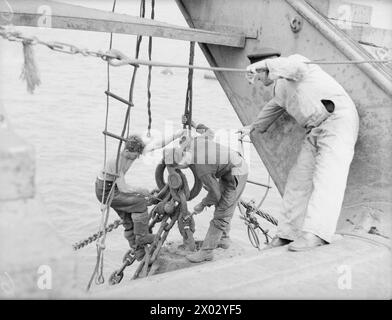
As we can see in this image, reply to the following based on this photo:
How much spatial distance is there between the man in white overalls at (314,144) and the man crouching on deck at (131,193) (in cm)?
153

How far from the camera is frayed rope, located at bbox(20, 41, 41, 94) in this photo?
11.5 ft

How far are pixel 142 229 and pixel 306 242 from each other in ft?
8.92

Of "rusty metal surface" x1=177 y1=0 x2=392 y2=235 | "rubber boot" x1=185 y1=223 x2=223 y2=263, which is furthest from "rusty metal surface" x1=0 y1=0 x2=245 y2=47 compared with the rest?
"rubber boot" x1=185 y1=223 x2=223 y2=263

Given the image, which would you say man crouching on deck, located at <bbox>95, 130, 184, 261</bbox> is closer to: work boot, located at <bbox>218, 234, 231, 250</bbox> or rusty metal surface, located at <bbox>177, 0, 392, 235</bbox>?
work boot, located at <bbox>218, 234, 231, 250</bbox>

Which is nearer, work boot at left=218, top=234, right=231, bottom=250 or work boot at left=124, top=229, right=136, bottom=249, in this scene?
work boot at left=218, top=234, right=231, bottom=250

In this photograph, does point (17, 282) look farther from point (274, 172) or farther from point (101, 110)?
point (101, 110)

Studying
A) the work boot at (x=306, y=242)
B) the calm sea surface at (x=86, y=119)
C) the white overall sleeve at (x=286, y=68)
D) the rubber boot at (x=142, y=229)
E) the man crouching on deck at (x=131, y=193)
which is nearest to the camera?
the work boot at (x=306, y=242)

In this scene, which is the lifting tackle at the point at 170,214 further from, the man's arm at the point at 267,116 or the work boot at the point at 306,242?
the work boot at the point at 306,242

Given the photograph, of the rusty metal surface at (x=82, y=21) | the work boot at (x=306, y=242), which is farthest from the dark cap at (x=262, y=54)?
the work boot at (x=306, y=242)

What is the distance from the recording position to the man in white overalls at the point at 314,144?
14.3 ft

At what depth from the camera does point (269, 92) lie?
5641mm

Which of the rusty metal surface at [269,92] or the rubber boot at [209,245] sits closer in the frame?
the rusty metal surface at [269,92]

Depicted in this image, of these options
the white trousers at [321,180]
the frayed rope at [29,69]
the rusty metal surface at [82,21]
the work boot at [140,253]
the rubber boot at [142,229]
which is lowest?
the work boot at [140,253]
